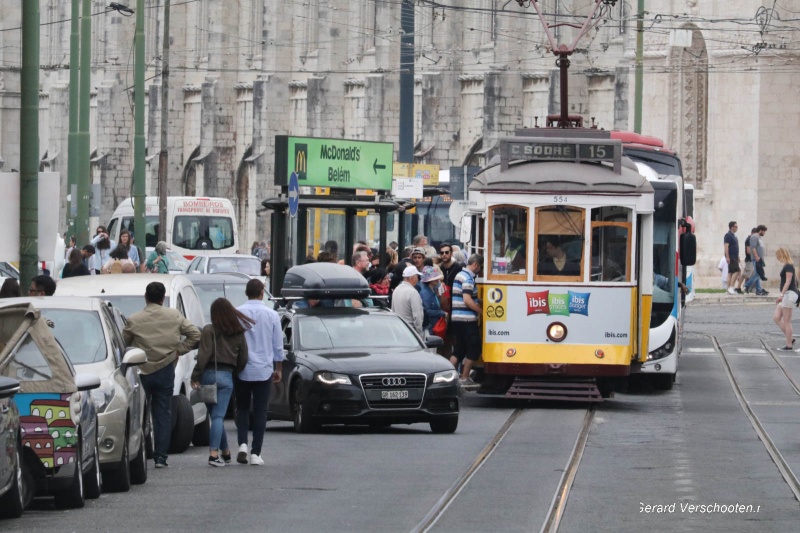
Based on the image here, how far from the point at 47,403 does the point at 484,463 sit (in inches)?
181

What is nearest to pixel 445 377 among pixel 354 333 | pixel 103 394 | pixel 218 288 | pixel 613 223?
pixel 354 333

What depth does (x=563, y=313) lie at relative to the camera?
20719 millimetres

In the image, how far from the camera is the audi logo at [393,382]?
17.4 meters

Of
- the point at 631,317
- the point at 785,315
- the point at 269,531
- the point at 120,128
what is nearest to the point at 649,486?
the point at 269,531

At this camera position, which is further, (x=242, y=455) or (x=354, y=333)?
(x=354, y=333)

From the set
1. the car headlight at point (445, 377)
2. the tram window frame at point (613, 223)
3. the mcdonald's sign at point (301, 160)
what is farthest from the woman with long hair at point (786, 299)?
the car headlight at point (445, 377)

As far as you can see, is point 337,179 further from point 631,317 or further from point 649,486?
point 649,486

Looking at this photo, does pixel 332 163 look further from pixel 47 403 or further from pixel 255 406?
pixel 47 403

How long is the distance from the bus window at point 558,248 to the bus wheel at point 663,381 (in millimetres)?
3718

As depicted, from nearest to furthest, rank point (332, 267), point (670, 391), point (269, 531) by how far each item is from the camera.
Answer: point (269, 531) → point (332, 267) → point (670, 391)

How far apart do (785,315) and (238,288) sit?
1139 centimetres

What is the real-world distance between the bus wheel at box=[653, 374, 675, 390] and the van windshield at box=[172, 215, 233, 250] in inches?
946

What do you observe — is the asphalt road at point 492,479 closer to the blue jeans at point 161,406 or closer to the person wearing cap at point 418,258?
the blue jeans at point 161,406

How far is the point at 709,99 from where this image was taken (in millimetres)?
46844
